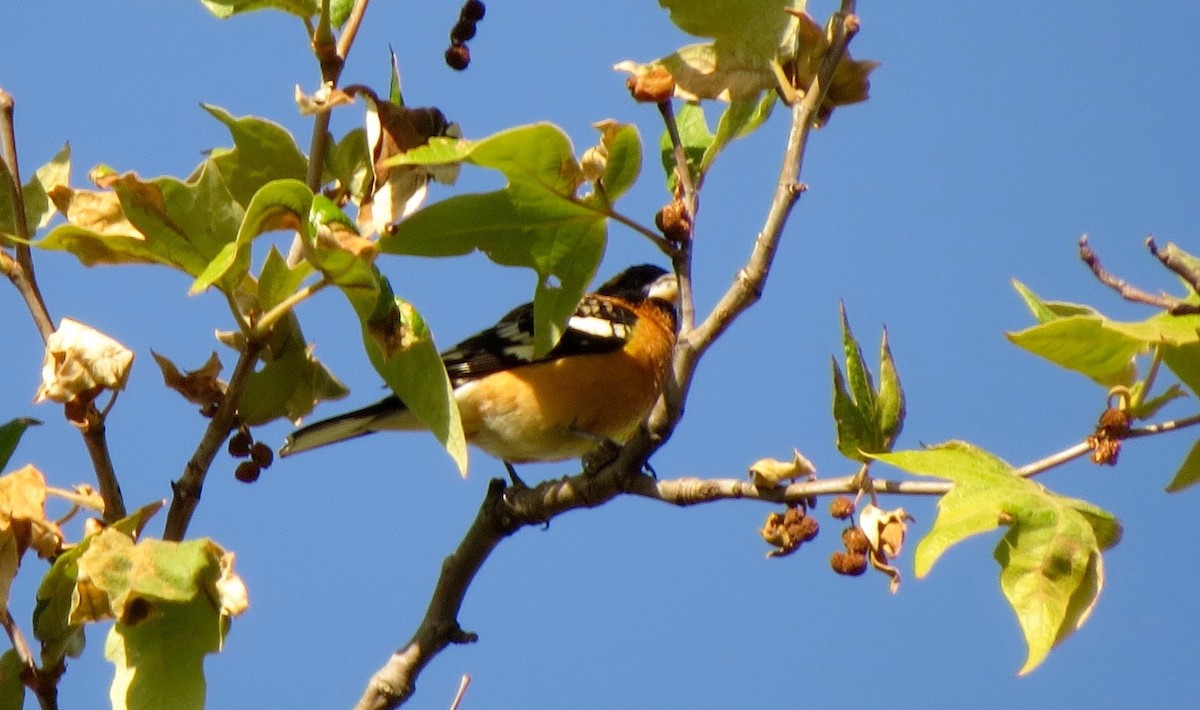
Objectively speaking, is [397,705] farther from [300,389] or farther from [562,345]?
[562,345]

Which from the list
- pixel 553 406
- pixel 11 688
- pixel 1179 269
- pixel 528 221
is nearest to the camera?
pixel 1179 269

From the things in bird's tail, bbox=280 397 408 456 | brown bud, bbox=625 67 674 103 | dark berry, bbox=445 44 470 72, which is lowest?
brown bud, bbox=625 67 674 103

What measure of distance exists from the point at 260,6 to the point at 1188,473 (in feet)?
5.30

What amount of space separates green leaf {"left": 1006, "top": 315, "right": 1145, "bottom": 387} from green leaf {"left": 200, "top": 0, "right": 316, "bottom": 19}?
1214 millimetres

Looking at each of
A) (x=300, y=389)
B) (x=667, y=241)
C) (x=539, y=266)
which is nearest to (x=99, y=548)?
(x=300, y=389)

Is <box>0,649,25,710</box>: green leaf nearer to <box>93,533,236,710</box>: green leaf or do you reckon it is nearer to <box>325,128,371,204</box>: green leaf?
<box>93,533,236,710</box>: green leaf

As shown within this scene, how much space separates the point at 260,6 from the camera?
7.11 feet

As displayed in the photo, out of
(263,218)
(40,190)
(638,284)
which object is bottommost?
(263,218)

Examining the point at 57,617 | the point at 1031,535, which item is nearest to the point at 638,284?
the point at 57,617

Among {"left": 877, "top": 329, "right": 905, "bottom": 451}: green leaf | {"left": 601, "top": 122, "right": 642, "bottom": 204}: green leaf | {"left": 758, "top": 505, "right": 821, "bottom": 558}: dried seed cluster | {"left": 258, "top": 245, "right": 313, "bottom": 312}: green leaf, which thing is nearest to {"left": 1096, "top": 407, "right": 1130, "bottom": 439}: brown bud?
{"left": 877, "top": 329, "right": 905, "bottom": 451}: green leaf

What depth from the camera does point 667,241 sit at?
1.89 m

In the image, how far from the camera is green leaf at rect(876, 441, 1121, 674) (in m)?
1.69

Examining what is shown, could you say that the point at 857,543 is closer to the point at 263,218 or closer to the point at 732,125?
the point at 732,125

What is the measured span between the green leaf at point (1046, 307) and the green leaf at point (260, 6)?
3.89 ft
